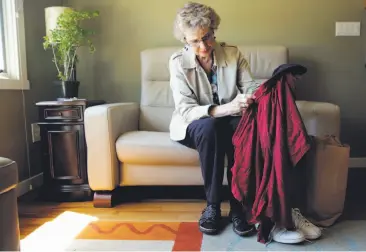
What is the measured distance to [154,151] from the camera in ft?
5.93

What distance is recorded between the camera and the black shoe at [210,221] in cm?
154

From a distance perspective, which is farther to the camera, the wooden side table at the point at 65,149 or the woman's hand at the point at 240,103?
the wooden side table at the point at 65,149

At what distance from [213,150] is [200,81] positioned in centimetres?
37

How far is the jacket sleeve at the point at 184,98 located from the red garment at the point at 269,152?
0.77ft

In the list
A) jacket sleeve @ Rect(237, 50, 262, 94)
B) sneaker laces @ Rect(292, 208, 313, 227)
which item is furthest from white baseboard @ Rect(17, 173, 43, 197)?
sneaker laces @ Rect(292, 208, 313, 227)

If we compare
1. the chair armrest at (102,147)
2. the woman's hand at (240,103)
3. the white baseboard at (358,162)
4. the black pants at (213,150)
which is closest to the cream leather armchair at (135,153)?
the chair armrest at (102,147)

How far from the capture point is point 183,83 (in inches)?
68.4

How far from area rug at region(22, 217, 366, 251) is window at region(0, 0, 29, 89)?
1.00 metres

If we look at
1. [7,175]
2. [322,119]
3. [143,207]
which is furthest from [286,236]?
[7,175]

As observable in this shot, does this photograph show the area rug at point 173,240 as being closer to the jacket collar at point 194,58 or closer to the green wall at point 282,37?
the jacket collar at point 194,58

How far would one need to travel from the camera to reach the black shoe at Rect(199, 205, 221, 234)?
1538mm

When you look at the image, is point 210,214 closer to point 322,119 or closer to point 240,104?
point 240,104

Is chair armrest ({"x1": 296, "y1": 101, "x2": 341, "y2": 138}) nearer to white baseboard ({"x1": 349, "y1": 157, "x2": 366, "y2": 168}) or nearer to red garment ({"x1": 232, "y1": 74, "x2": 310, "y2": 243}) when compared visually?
red garment ({"x1": 232, "y1": 74, "x2": 310, "y2": 243})

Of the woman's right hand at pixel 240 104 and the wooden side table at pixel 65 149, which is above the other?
the woman's right hand at pixel 240 104
